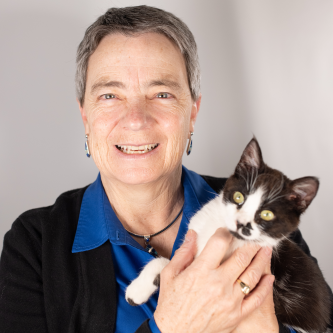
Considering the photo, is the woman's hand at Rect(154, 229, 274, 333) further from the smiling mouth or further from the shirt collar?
the smiling mouth

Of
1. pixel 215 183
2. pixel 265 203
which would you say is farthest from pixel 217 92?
pixel 265 203

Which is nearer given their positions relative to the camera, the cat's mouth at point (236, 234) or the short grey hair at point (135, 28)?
the cat's mouth at point (236, 234)

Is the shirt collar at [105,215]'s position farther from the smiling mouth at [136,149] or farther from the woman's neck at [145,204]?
the smiling mouth at [136,149]

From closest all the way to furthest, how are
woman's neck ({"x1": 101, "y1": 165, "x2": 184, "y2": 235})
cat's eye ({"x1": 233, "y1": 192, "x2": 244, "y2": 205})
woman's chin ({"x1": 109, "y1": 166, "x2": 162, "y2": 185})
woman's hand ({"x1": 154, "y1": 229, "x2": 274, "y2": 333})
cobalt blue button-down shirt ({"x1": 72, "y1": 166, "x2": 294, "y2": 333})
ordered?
1. woman's hand ({"x1": 154, "y1": 229, "x2": 274, "y2": 333})
2. cat's eye ({"x1": 233, "y1": 192, "x2": 244, "y2": 205})
3. cobalt blue button-down shirt ({"x1": 72, "y1": 166, "x2": 294, "y2": 333})
4. woman's chin ({"x1": 109, "y1": 166, "x2": 162, "y2": 185})
5. woman's neck ({"x1": 101, "y1": 165, "x2": 184, "y2": 235})

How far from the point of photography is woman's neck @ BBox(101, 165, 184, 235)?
5.83 ft

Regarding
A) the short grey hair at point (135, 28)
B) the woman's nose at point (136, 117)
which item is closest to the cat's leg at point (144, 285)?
the woman's nose at point (136, 117)

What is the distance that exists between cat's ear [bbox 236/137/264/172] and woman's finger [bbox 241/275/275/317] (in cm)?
49

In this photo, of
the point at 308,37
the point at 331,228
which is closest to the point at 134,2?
the point at 308,37

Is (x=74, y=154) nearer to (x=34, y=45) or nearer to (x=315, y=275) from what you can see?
(x=34, y=45)

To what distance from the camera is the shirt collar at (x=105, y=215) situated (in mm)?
1608

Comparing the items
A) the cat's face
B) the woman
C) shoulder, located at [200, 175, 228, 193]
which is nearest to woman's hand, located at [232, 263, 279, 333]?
the woman

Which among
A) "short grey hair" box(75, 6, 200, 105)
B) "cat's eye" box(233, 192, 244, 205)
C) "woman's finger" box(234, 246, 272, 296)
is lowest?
"woman's finger" box(234, 246, 272, 296)

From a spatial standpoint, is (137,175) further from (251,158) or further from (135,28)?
(135,28)

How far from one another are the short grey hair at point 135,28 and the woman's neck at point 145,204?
1.85 ft
